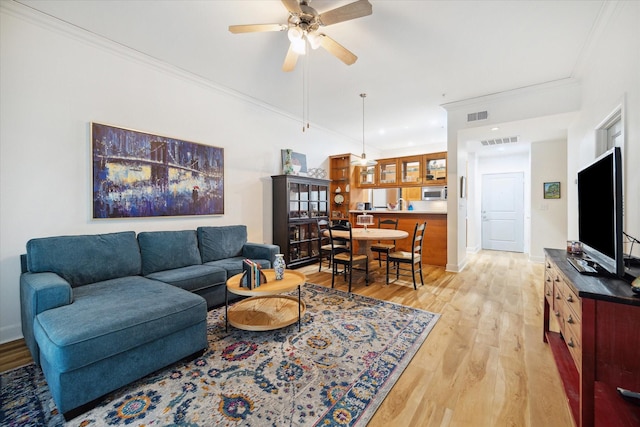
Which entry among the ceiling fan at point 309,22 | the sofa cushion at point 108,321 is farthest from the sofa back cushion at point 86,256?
the ceiling fan at point 309,22

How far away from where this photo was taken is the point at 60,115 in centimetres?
252

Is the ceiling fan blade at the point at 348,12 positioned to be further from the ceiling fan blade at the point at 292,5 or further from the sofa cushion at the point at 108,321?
the sofa cushion at the point at 108,321

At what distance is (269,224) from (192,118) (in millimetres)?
2037

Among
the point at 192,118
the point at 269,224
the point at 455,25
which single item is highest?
the point at 455,25

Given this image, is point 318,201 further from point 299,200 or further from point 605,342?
point 605,342

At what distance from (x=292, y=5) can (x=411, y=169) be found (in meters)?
4.69

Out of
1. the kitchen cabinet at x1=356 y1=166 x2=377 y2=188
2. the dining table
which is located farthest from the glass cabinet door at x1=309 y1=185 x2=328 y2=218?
the kitchen cabinet at x1=356 y1=166 x2=377 y2=188

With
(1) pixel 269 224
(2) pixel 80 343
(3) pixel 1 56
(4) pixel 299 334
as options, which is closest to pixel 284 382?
(4) pixel 299 334

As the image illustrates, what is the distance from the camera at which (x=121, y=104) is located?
115 inches

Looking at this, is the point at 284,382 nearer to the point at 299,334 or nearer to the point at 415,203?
the point at 299,334

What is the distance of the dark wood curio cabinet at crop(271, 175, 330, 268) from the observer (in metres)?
4.50

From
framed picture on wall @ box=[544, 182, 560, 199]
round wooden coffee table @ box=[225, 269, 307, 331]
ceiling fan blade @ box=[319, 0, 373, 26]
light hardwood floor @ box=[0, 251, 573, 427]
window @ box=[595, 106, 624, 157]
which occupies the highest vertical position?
ceiling fan blade @ box=[319, 0, 373, 26]

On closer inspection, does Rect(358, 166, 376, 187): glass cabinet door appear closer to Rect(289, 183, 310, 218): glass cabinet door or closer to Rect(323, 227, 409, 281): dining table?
Rect(289, 183, 310, 218): glass cabinet door

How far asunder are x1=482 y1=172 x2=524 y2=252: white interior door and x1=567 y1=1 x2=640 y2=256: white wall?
159 inches
